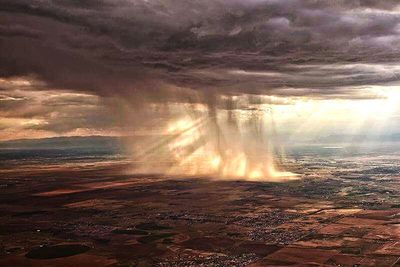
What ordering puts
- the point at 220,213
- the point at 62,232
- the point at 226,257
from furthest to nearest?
the point at 220,213, the point at 62,232, the point at 226,257

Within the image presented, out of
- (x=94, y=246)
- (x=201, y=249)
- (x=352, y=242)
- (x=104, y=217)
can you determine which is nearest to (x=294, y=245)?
(x=352, y=242)

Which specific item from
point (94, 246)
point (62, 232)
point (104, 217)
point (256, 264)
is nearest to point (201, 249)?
point (256, 264)

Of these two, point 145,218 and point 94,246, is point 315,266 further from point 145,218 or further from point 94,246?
point 145,218

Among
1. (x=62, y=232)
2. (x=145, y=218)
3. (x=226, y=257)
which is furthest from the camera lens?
(x=145, y=218)

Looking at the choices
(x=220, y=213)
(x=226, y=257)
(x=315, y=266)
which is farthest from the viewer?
(x=220, y=213)

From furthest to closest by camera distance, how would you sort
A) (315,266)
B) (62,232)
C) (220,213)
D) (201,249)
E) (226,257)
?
(220,213), (62,232), (201,249), (226,257), (315,266)

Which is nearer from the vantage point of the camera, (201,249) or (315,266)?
(315,266)

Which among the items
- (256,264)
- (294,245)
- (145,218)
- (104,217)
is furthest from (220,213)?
(256,264)

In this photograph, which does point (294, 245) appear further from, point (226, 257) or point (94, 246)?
point (94, 246)

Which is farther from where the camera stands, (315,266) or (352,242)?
(352,242)
